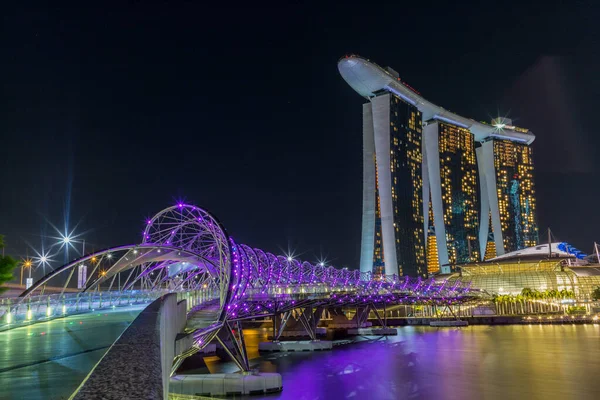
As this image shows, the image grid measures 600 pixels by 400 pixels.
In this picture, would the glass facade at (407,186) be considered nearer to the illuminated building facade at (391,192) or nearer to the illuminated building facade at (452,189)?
the illuminated building facade at (391,192)

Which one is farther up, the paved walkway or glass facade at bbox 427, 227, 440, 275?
glass facade at bbox 427, 227, 440, 275

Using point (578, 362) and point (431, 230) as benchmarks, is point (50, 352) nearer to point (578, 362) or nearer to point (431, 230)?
point (578, 362)

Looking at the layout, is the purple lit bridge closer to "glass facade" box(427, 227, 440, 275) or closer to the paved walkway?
the paved walkway

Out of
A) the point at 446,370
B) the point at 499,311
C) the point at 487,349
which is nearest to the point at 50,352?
the point at 446,370

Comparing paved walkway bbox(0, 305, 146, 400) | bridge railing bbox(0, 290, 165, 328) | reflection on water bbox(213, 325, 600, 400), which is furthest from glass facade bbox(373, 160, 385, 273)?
paved walkway bbox(0, 305, 146, 400)

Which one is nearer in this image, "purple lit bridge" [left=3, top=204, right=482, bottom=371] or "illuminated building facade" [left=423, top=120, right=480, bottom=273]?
"purple lit bridge" [left=3, top=204, right=482, bottom=371]

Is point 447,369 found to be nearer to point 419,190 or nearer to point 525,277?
point 525,277

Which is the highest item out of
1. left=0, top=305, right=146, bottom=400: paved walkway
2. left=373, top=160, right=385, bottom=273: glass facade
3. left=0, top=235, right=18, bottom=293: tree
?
left=373, top=160, right=385, bottom=273: glass facade
